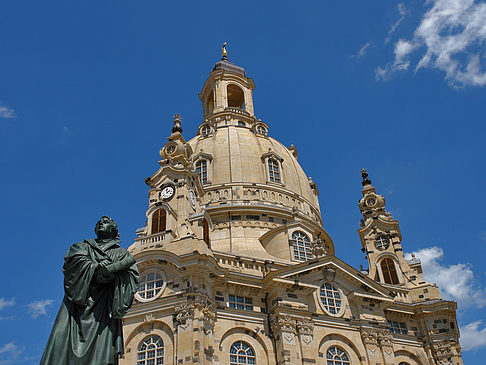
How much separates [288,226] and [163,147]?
12241 millimetres

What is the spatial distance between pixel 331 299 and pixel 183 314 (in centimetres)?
1088

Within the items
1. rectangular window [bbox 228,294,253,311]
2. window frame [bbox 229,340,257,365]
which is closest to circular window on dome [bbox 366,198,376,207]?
rectangular window [bbox 228,294,253,311]

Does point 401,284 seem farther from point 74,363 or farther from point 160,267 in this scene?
point 74,363

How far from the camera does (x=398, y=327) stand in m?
35.9

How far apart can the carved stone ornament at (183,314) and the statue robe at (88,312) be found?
823 inches

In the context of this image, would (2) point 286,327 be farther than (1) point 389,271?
No

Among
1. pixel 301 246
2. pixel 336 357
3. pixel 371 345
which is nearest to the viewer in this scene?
pixel 336 357

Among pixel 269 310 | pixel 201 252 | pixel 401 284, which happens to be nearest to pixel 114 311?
pixel 201 252

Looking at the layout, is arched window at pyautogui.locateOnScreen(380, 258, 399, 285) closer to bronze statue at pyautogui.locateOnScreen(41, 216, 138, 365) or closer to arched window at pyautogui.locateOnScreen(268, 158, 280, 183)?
arched window at pyautogui.locateOnScreen(268, 158, 280, 183)

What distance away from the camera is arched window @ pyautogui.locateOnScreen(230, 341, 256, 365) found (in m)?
29.3

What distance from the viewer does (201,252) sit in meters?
30.7

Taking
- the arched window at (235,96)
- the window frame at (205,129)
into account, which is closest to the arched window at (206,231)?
the window frame at (205,129)

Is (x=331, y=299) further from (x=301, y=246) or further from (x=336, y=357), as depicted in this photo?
(x=301, y=246)

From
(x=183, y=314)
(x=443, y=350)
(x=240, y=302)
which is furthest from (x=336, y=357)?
(x=183, y=314)
